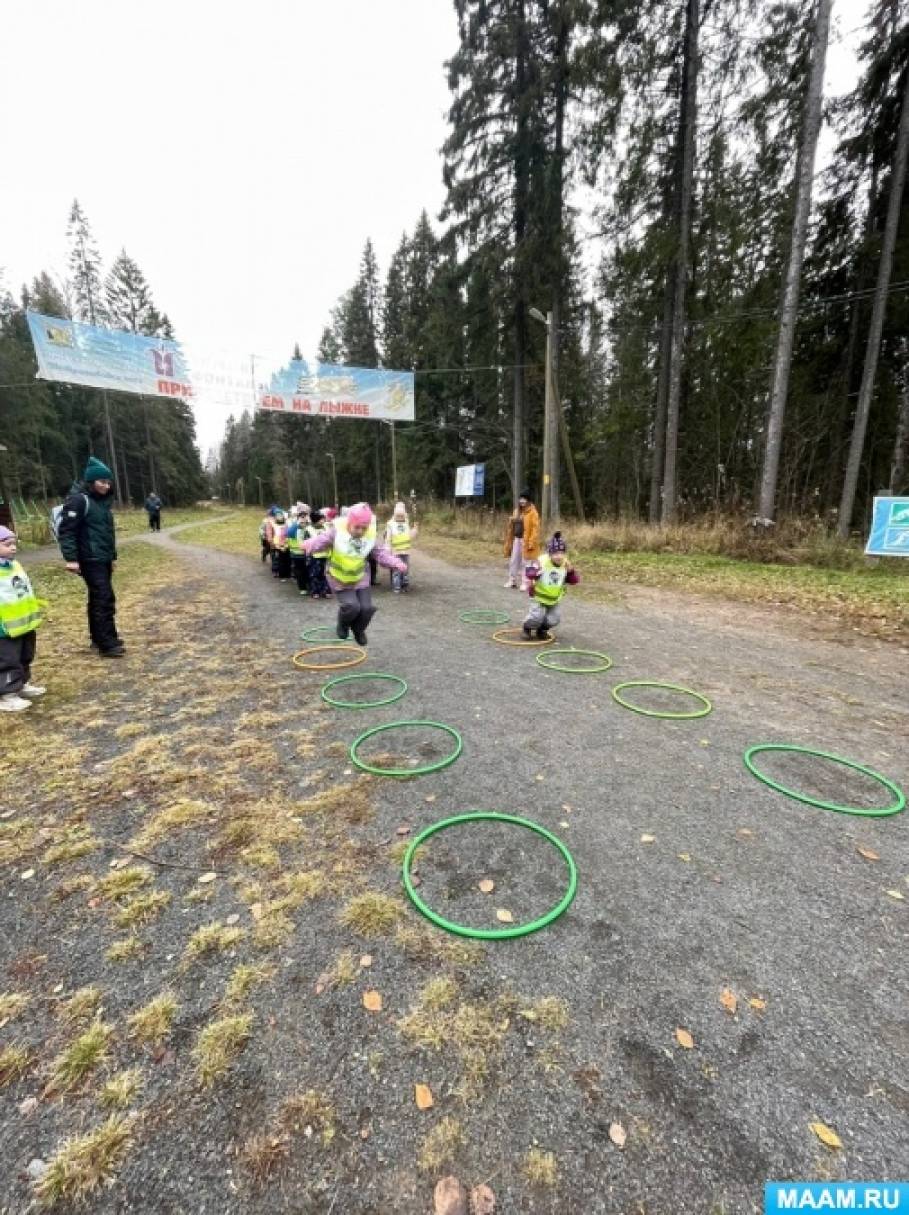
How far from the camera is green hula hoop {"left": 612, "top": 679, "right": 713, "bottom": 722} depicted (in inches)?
186

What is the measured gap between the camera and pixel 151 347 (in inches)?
582

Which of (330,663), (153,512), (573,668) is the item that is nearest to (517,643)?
(573,668)

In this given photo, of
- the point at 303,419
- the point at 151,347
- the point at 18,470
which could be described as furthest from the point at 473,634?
the point at 303,419

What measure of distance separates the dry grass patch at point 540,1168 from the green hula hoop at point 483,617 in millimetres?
6827

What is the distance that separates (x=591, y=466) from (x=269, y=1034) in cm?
2855

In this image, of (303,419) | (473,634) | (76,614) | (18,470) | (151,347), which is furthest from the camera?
(303,419)

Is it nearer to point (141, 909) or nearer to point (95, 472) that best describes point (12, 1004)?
point (141, 909)

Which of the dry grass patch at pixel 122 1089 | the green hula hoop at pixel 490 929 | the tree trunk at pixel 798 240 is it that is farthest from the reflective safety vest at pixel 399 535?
the tree trunk at pixel 798 240

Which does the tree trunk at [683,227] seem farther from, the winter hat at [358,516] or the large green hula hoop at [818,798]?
the large green hula hoop at [818,798]

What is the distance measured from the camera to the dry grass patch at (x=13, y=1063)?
5.96 ft

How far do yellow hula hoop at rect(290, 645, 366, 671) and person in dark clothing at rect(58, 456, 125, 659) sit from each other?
7.97 feet

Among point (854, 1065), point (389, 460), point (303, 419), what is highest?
point (303, 419)

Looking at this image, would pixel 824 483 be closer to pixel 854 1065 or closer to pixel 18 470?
pixel 854 1065

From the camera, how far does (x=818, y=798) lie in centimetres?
351
